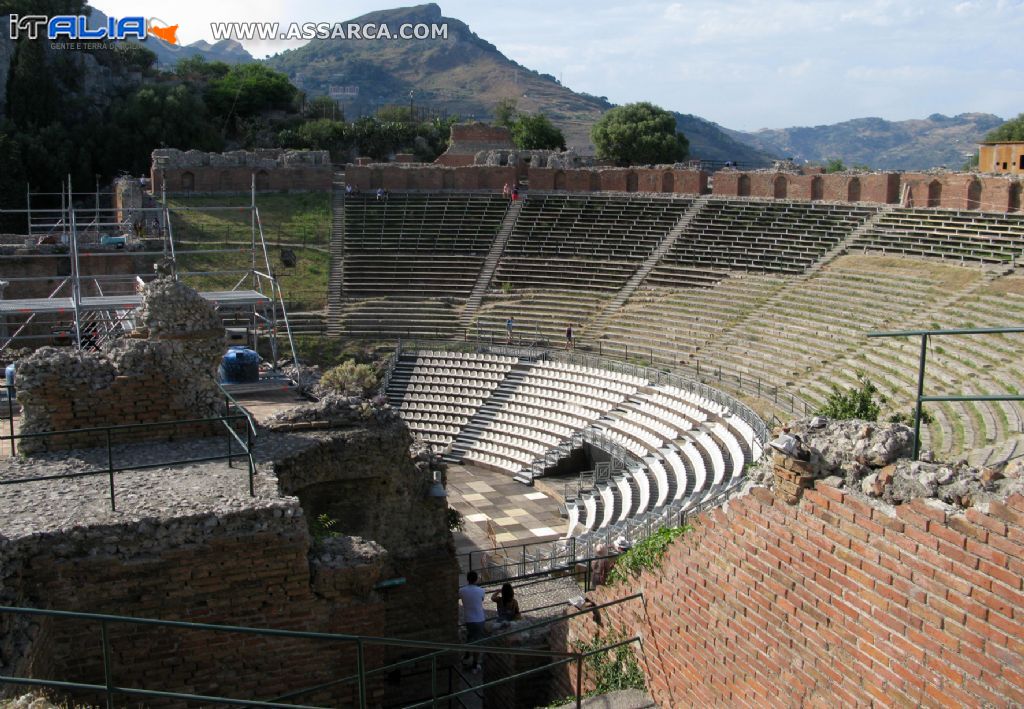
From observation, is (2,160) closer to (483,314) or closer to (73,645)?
(483,314)

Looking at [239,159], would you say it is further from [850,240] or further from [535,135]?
[535,135]

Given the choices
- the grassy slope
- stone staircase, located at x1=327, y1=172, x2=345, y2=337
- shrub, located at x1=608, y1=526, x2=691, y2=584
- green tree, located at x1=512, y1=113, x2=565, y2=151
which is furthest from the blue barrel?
green tree, located at x1=512, y1=113, x2=565, y2=151

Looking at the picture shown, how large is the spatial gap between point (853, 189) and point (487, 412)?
1481 centimetres

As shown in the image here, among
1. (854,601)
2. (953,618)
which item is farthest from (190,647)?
(953,618)

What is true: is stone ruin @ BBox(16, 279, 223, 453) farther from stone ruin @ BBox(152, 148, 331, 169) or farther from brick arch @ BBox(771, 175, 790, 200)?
stone ruin @ BBox(152, 148, 331, 169)

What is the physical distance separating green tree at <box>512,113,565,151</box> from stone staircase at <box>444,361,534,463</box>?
34.7m

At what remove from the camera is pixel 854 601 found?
5000 mm

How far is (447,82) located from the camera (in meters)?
148

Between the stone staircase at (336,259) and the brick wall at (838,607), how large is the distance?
872 inches

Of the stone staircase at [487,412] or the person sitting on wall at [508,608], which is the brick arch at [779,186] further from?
the person sitting on wall at [508,608]

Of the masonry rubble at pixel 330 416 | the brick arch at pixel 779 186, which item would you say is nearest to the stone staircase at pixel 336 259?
the brick arch at pixel 779 186

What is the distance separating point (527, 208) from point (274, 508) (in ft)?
90.4

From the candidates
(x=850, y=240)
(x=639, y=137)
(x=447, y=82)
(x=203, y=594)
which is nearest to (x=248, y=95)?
(x=639, y=137)

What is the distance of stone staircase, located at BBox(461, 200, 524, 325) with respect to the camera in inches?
1125
